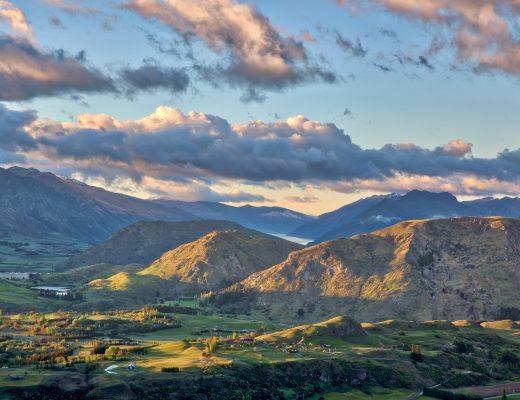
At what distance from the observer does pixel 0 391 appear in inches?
7781

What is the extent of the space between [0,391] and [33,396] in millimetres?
9258

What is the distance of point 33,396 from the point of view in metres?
199
